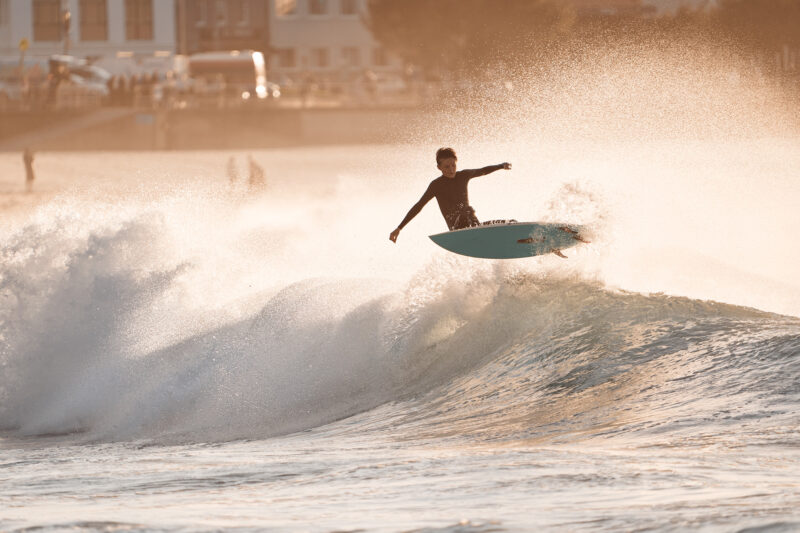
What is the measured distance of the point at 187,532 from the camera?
7.14 m

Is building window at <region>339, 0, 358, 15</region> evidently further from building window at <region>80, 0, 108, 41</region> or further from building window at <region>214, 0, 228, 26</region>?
building window at <region>80, 0, 108, 41</region>

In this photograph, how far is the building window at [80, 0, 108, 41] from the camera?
94.9 metres

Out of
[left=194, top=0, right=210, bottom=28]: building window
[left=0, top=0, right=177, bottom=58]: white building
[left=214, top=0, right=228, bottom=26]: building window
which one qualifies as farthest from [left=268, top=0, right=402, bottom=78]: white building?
[left=0, top=0, right=177, bottom=58]: white building

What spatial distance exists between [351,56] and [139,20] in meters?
16.7

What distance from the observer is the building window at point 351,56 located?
3991 inches

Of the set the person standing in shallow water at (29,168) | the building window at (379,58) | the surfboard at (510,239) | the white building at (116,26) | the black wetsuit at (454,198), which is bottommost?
the person standing in shallow water at (29,168)

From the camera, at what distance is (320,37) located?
102 m

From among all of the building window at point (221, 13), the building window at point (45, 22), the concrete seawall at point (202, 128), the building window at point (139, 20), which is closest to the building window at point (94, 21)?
the building window at point (139, 20)

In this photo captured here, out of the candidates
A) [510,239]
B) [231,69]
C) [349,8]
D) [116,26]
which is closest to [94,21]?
[116,26]

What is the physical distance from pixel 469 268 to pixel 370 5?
219 ft

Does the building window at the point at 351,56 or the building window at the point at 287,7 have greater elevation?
the building window at the point at 287,7

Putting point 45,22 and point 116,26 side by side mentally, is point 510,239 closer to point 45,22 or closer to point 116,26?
point 45,22

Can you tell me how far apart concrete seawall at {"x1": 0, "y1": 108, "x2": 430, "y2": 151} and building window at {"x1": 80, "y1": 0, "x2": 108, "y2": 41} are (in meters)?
37.0

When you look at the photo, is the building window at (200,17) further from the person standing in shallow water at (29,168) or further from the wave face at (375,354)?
the wave face at (375,354)
